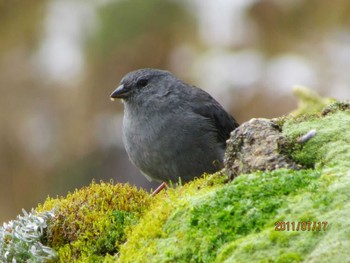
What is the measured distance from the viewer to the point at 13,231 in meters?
4.54

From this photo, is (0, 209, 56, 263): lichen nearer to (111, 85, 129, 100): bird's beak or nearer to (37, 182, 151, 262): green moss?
(37, 182, 151, 262): green moss

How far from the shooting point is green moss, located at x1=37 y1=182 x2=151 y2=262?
4361 millimetres

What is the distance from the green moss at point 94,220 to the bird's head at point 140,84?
8.67 ft

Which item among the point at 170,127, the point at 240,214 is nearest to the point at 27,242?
the point at 240,214

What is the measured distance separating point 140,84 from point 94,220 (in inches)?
128

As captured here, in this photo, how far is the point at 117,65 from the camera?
50.3 ft

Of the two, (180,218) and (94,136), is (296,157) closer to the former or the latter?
(180,218)

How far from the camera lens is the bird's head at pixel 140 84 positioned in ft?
24.4

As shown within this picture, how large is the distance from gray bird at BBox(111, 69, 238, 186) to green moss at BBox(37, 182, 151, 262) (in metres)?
1.72

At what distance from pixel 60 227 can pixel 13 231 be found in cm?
30

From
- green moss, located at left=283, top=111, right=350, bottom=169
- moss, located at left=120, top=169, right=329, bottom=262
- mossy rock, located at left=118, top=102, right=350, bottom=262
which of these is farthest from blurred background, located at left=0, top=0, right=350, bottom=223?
moss, located at left=120, top=169, right=329, bottom=262
